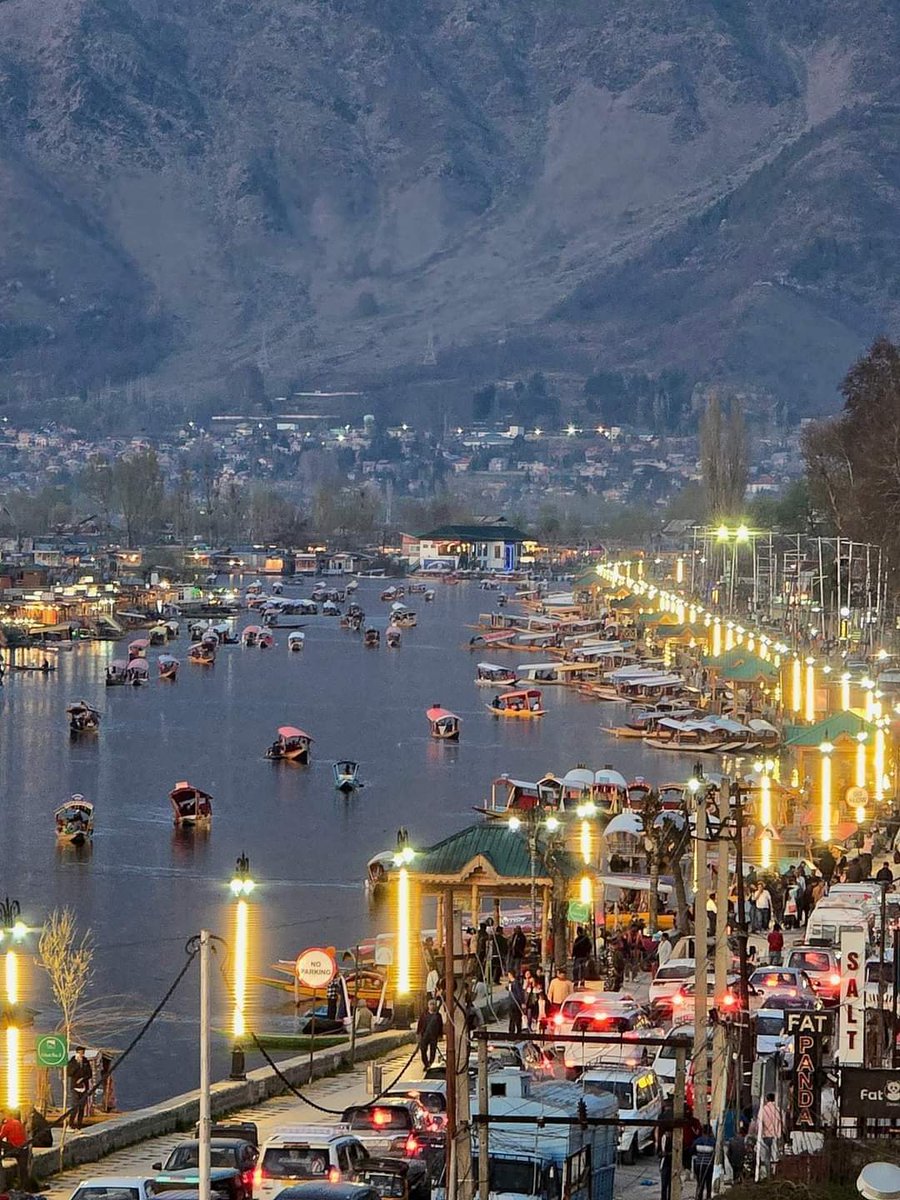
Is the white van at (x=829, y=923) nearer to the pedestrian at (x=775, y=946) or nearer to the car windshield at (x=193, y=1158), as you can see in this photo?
the pedestrian at (x=775, y=946)

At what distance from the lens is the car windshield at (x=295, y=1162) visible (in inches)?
547

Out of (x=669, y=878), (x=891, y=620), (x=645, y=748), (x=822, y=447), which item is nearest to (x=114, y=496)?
(x=822, y=447)

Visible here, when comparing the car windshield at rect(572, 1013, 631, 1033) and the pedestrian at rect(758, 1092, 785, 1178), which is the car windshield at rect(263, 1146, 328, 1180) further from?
the car windshield at rect(572, 1013, 631, 1033)

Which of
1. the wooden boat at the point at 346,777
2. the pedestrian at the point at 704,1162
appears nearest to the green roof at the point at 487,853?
the pedestrian at the point at 704,1162

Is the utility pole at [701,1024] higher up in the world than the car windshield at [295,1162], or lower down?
higher up

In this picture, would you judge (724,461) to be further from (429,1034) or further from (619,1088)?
(619,1088)

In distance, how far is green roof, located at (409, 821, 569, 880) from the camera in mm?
23078

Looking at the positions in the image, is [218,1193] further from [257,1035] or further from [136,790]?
[136,790]

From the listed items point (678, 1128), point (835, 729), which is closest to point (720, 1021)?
point (678, 1128)

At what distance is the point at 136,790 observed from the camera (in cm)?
4681

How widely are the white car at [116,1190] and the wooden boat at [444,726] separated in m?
42.1

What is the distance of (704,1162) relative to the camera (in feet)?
45.2

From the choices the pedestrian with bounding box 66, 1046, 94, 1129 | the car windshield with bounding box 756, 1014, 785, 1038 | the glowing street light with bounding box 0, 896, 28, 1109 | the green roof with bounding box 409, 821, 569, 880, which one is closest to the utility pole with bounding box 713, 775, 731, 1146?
the car windshield with bounding box 756, 1014, 785, 1038

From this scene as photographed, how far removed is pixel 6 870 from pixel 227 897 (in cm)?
362
